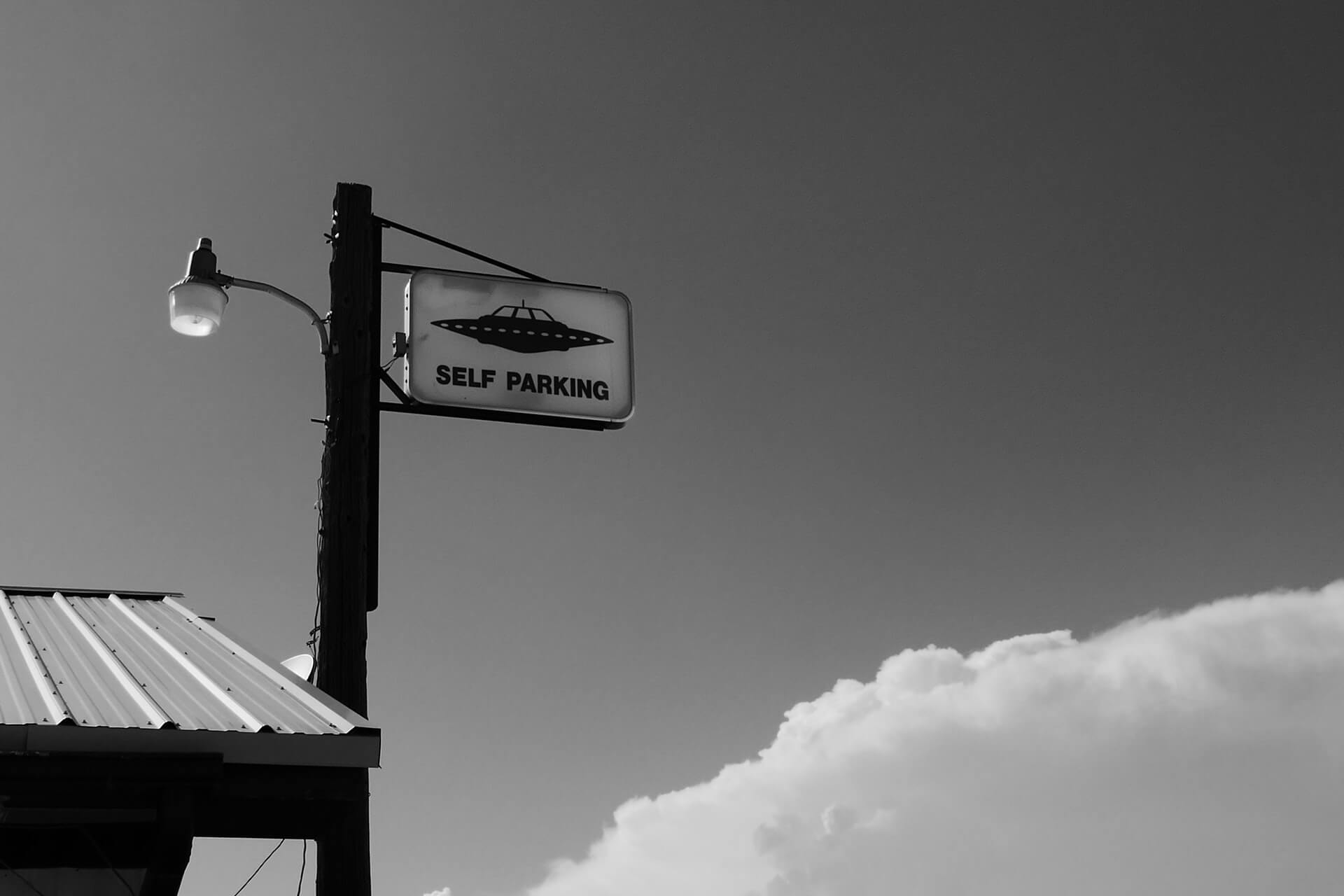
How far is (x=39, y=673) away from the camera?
557 cm

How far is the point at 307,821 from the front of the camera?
544 cm

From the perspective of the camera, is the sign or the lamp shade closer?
the lamp shade

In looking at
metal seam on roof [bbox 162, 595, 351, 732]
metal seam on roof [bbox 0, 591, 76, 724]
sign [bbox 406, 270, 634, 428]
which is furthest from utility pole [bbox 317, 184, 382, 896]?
metal seam on roof [bbox 0, 591, 76, 724]

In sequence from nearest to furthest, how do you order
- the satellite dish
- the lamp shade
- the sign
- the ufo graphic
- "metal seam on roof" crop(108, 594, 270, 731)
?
"metal seam on roof" crop(108, 594, 270, 731), the satellite dish, the lamp shade, the sign, the ufo graphic

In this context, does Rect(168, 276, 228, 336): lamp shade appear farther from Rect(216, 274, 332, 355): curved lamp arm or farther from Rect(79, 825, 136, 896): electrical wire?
Rect(79, 825, 136, 896): electrical wire

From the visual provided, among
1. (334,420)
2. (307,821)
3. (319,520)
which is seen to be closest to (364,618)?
(319,520)

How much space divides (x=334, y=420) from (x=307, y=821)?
114 inches

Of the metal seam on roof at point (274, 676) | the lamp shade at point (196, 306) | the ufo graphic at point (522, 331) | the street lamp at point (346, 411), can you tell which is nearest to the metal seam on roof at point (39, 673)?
the metal seam on roof at point (274, 676)

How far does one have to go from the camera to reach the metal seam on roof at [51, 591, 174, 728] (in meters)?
5.09

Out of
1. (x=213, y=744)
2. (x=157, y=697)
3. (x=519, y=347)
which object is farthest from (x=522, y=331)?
(x=213, y=744)

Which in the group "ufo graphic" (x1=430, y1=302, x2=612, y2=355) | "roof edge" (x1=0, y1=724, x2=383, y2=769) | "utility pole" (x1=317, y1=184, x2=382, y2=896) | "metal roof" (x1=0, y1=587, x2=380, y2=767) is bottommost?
"roof edge" (x1=0, y1=724, x2=383, y2=769)

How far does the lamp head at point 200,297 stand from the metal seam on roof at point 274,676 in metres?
1.66

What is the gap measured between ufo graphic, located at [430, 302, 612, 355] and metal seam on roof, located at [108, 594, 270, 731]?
8.30ft

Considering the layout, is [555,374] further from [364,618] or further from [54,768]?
[54,768]
